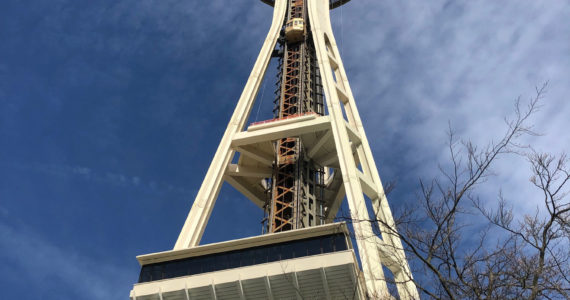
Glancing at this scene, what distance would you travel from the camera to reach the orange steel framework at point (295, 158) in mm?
31562

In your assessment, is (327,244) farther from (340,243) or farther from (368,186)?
(368,186)

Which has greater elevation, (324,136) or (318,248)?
(324,136)

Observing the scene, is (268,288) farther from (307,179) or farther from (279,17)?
(279,17)

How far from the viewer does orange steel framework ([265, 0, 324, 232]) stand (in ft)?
104

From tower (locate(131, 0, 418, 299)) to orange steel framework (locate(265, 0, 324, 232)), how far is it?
0.07m

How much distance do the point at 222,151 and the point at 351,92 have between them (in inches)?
421

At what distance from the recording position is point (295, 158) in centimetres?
3416

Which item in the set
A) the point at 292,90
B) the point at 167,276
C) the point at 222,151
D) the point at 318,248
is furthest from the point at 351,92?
the point at 167,276

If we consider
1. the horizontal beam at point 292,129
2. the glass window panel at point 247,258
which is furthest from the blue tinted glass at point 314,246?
the horizontal beam at point 292,129

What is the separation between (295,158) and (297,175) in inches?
63.7

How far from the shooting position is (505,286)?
367 inches

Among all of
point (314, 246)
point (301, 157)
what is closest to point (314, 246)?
point (314, 246)

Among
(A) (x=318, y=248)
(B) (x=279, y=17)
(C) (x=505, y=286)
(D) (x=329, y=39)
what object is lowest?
(C) (x=505, y=286)

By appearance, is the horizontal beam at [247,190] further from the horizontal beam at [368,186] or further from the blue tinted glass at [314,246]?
the blue tinted glass at [314,246]
